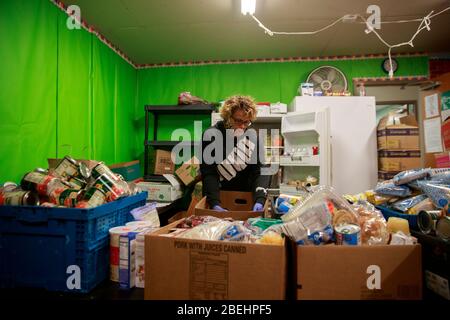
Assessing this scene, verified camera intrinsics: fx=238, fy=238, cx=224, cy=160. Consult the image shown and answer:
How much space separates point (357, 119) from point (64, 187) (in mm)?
2722

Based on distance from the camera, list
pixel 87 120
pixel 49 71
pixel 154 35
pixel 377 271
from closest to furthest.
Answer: pixel 377 271, pixel 49 71, pixel 87 120, pixel 154 35

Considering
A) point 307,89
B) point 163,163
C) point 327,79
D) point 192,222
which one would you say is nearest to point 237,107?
point 192,222

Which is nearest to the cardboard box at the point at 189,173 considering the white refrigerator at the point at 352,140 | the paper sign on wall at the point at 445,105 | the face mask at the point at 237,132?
the face mask at the point at 237,132

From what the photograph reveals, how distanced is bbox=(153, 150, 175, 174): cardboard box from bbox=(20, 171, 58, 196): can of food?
6.36 ft

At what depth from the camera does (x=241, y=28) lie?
230cm

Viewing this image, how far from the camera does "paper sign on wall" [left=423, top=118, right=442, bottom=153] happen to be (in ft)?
6.86

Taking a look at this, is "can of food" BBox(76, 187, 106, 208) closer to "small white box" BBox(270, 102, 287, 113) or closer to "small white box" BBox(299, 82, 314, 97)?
"small white box" BBox(270, 102, 287, 113)

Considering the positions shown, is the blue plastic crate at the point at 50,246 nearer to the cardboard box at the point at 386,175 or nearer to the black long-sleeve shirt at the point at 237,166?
the black long-sleeve shirt at the point at 237,166

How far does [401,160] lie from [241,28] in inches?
83.0

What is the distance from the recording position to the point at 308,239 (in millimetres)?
643

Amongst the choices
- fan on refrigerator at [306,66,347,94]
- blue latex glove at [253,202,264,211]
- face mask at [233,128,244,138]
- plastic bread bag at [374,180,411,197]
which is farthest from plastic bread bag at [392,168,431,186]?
fan on refrigerator at [306,66,347,94]

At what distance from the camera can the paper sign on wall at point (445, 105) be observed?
213 centimetres
